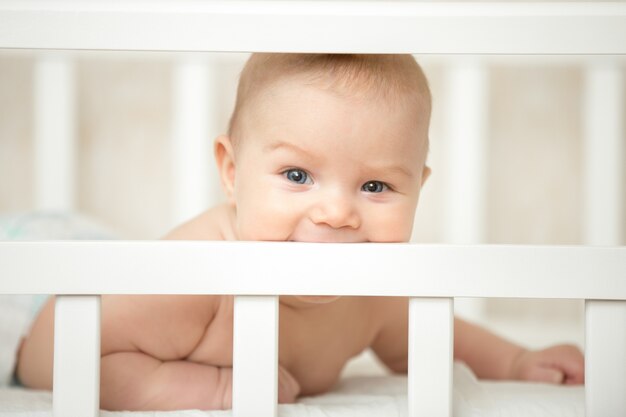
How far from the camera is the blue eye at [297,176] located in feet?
2.62

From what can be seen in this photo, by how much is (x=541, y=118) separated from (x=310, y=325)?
3.24 ft

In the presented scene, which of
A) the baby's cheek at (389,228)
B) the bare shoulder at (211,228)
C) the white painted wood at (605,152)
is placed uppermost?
the white painted wood at (605,152)

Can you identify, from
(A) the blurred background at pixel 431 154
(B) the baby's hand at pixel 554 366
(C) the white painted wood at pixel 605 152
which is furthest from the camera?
(A) the blurred background at pixel 431 154

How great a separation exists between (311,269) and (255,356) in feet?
0.30

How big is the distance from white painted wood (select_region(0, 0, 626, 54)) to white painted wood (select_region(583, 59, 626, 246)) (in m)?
0.89

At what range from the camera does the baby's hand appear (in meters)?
1.02

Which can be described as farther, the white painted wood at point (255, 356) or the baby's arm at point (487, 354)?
the baby's arm at point (487, 354)

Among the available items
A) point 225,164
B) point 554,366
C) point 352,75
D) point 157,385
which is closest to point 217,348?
point 157,385

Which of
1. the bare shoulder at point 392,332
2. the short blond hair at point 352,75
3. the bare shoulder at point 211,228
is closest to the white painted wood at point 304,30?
Result: the short blond hair at point 352,75

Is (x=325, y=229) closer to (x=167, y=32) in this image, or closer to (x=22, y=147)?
(x=167, y=32)

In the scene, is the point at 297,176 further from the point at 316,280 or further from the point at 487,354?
the point at 487,354

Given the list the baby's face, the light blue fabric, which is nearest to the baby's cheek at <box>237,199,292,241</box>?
the baby's face

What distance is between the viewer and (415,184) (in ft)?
2.76

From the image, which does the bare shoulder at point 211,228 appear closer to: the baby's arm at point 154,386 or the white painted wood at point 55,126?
the baby's arm at point 154,386
